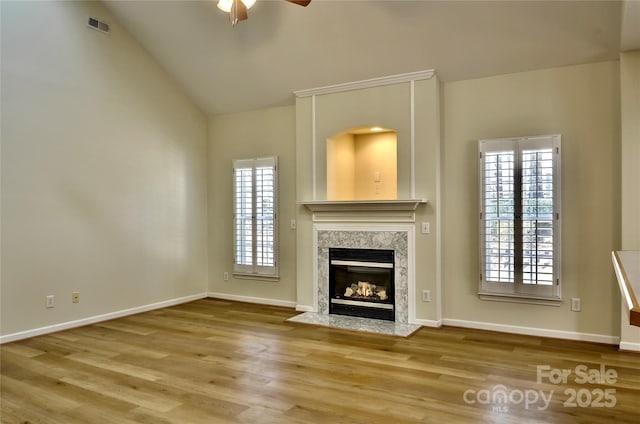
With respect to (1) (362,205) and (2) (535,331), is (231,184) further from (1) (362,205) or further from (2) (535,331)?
(2) (535,331)

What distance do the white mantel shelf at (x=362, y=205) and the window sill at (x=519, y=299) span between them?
1.18 meters

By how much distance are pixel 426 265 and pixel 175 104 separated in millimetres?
4019

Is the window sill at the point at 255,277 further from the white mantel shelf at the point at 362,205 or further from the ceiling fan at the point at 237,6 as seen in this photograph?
the ceiling fan at the point at 237,6

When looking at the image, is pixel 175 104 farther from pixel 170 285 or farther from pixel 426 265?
pixel 426 265

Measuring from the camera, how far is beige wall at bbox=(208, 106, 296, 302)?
596 centimetres

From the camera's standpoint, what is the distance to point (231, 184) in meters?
6.43

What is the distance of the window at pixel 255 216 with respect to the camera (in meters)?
6.04

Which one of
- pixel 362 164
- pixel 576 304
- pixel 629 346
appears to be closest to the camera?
pixel 629 346

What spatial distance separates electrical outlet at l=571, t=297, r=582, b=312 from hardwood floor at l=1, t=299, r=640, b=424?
1.05 feet

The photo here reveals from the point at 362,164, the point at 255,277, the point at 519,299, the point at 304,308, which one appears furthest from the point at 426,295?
the point at 255,277

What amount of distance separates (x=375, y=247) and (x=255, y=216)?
6.15 ft

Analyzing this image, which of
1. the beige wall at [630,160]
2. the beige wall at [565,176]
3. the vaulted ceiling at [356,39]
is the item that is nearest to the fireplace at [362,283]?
the beige wall at [565,176]

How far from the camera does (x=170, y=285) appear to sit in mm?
6086

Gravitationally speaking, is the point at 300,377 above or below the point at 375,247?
below
